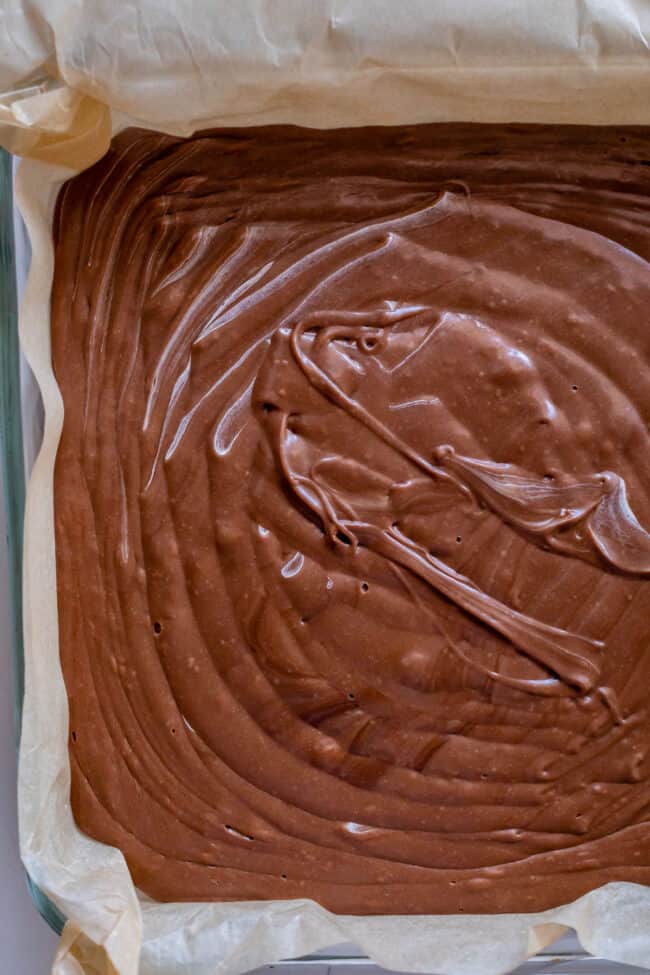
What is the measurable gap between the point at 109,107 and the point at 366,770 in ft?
2.77

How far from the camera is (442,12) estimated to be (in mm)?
1051

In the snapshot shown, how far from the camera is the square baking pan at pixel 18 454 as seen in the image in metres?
1.17

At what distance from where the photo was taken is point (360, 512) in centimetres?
123

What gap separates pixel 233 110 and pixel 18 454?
47 cm

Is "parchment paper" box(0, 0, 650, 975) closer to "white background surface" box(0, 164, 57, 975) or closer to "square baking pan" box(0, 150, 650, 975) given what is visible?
"square baking pan" box(0, 150, 650, 975)

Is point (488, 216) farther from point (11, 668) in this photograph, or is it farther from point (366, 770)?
point (11, 668)

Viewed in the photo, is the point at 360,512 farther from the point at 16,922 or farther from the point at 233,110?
the point at 16,922

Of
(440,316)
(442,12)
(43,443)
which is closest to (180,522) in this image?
(43,443)

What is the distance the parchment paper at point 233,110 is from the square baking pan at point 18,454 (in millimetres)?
24

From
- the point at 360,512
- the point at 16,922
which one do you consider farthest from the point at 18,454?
the point at 16,922

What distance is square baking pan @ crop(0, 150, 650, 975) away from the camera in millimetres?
1170

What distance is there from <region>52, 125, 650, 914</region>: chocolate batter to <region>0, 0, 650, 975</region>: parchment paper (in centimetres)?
4

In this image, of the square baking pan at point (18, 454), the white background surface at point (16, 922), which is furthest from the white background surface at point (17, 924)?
the square baking pan at point (18, 454)

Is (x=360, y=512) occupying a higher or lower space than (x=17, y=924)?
higher
